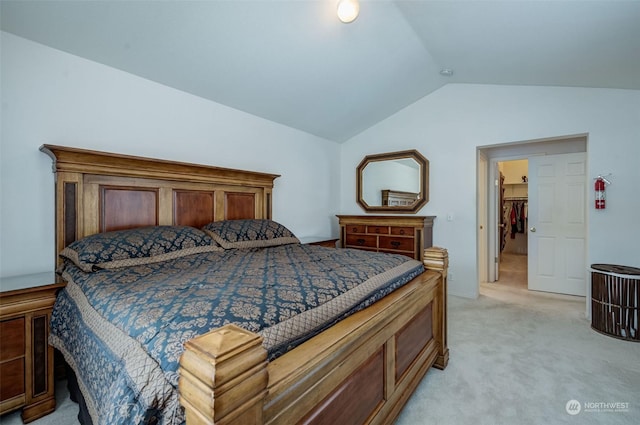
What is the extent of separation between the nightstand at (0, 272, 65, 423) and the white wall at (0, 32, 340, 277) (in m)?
0.46

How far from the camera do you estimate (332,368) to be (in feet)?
3.34

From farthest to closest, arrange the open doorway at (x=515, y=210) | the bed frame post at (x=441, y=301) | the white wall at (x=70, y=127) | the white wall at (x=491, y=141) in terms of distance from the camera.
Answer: the open doorway at (x=515, y=210), the white wall at (x=491, y=141), the bed frame post at (x=441, y=301), the white wall at (x=70, y=127)

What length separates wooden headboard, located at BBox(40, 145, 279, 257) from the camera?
209cm

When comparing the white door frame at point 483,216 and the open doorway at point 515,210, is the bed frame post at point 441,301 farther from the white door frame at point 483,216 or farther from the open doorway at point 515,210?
the open doorway at point 515,210

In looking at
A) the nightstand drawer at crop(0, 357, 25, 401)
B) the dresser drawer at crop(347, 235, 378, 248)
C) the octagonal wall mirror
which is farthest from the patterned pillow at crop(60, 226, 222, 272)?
the octagonal wall mirror

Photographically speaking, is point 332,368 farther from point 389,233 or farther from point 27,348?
point 389,233

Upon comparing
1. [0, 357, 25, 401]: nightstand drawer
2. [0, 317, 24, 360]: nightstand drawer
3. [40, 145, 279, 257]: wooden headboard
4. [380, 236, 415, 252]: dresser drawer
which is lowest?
[0, 357, 25, 401]: nightstand drawer

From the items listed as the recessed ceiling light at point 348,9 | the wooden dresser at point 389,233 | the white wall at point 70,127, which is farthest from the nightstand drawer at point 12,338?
the wooden dresser at point 389,233

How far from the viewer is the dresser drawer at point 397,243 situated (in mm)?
3850

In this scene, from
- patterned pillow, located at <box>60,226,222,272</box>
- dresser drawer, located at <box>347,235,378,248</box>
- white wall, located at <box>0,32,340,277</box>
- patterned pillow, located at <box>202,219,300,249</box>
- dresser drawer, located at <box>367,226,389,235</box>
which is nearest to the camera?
patterned pillow, located at <box>60,226,222,272</box>

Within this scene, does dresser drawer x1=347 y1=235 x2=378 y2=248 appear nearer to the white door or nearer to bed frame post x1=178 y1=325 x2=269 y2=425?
the white door

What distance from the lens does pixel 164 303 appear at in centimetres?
109

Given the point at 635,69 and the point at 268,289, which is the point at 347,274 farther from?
the point at 635,69

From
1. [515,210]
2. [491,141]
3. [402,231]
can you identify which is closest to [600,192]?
[491,141]
